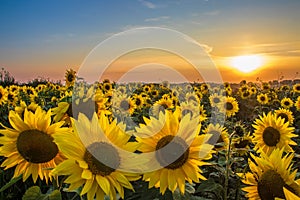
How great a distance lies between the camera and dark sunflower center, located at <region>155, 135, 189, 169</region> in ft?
5.05

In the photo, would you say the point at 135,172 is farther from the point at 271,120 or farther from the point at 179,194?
the point at 271,120

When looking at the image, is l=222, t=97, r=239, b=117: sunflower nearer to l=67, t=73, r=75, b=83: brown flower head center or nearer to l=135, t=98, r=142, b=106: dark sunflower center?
l=135, t=98, r=142, b=106: dark sunflower center

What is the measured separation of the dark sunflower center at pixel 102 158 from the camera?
1.34 meters

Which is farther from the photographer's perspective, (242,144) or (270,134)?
(270,134)

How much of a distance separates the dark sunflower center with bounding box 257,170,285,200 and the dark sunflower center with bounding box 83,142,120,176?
0.64 meters

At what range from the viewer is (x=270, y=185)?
1.65 m

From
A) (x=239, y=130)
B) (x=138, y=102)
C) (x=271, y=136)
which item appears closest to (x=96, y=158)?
(x=239, y=130)

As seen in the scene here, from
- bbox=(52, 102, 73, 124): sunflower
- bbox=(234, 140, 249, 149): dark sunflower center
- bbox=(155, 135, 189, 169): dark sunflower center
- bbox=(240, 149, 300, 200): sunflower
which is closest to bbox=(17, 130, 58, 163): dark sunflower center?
bbox=(52, 102, 73, 124): sunflower

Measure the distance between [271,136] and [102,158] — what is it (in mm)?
2460

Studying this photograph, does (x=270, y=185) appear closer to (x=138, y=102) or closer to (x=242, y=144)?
(x=242, y=144)

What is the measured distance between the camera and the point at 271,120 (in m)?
3.58

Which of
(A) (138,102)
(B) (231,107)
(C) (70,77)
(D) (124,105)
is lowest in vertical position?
(D) (124,105)

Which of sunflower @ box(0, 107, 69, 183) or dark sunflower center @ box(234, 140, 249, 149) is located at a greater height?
dark sunflower center @ box(234, 140, 249, 149)

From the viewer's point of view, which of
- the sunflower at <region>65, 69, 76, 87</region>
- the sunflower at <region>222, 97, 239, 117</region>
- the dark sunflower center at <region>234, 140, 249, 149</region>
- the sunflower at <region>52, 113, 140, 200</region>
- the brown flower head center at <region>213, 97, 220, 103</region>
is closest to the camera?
the sunflower at <region>52, 113, 140, 200</region>
